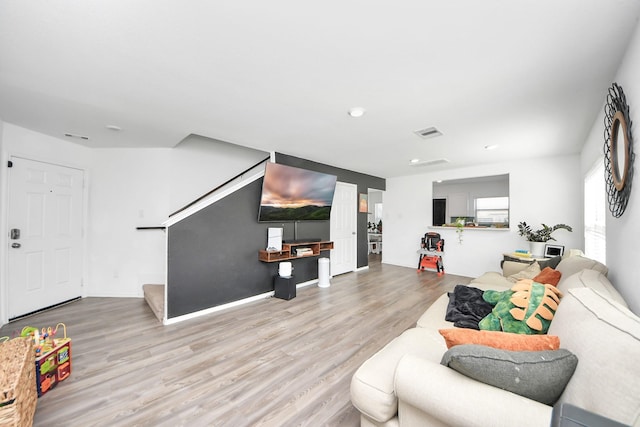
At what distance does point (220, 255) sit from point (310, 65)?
106 inches

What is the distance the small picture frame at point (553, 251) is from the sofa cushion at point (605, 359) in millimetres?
3979

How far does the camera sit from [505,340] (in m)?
1.12

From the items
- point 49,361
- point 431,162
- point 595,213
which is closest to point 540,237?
point 595,213

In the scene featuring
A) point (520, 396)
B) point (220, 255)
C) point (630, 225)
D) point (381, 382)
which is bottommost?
point (381, 382)

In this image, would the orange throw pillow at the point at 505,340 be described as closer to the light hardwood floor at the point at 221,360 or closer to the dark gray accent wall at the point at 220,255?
the light hardwood floor at the point at 221,360

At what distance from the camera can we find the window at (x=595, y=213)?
2.87 metres

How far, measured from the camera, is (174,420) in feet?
5.19

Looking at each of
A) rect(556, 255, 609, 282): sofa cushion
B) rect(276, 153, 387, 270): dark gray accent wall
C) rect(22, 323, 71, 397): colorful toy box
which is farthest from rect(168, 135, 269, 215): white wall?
rect(556, 255, 609, 282): sofa cushion

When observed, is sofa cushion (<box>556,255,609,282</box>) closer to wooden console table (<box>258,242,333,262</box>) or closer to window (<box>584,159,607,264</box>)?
window (<box>584,159,607,264</box>)

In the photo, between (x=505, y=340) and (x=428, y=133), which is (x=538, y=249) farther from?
(x=505, y=340)

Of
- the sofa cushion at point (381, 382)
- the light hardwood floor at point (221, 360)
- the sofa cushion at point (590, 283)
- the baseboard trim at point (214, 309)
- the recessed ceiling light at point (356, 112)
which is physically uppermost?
the recessed ceiling light at point (356, 112)

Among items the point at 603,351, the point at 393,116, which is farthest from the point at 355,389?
the point at 393,116

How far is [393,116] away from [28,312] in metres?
5.03

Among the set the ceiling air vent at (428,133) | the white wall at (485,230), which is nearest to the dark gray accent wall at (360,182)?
the white wall at (485,230)
